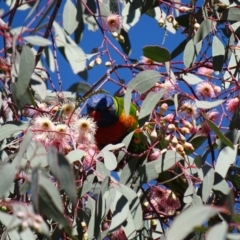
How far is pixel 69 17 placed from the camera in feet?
5.97

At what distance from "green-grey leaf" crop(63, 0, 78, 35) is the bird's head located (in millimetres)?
453

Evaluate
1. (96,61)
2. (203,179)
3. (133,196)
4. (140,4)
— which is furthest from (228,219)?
(140,4)

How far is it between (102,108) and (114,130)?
0.14 metres

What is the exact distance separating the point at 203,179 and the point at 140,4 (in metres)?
0.59

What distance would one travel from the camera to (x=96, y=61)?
1.83 metres

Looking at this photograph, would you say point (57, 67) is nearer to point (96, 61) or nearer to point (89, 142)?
point (96, 61)

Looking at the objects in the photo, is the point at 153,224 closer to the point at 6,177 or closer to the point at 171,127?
the point at 171,127

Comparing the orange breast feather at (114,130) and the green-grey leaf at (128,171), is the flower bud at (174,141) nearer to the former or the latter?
the green-grey leaf at (128,171)

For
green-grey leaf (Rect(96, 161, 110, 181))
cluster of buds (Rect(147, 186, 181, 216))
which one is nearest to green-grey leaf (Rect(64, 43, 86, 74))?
green-grey leaf (Rect(96, 161, 110, 181))

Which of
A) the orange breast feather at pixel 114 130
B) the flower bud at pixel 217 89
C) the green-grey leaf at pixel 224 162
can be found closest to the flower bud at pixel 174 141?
the green-grey leaf at pixel 224 162

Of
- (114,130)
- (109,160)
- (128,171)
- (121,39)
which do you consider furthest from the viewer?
(114,130)

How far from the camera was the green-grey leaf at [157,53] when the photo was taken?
A: 1.63 meters

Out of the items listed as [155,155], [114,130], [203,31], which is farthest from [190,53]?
[114,130]

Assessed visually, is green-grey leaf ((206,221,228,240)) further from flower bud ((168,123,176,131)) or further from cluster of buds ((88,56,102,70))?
cluster of buds ((88,56,102,70))
